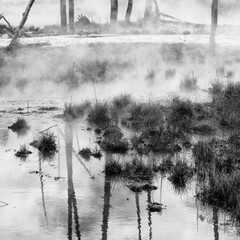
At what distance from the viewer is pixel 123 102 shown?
39.6 feet

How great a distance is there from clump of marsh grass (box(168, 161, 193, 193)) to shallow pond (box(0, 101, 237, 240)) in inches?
3.0

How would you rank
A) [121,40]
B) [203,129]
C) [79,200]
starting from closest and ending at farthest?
[79,200] → [203,129] → [121,40]

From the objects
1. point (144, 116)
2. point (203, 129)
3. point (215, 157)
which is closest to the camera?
point (215, 157)

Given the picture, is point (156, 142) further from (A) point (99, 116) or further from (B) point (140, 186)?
(A) point (99, 116)

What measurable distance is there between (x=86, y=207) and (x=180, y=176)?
53.5 inches

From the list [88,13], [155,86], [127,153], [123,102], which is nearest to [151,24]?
[88,13]

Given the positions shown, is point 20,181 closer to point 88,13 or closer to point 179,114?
point 179,114

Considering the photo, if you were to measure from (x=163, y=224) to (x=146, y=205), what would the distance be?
527 mm

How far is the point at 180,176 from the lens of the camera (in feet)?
23.0

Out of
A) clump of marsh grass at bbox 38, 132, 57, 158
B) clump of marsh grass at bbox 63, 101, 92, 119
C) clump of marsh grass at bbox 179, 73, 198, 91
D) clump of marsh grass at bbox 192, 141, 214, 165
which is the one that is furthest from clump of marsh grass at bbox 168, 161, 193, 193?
clump of marsh grass at bbox 179, 73, 198, 91

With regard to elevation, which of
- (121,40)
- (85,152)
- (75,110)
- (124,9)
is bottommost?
(85,152)

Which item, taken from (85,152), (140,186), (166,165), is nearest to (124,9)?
(85,152)

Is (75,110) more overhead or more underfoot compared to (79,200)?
more overhead

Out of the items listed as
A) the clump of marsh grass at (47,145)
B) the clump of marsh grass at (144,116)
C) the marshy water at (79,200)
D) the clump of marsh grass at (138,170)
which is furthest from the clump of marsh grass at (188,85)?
the clump of marsh grass at (138,170)
